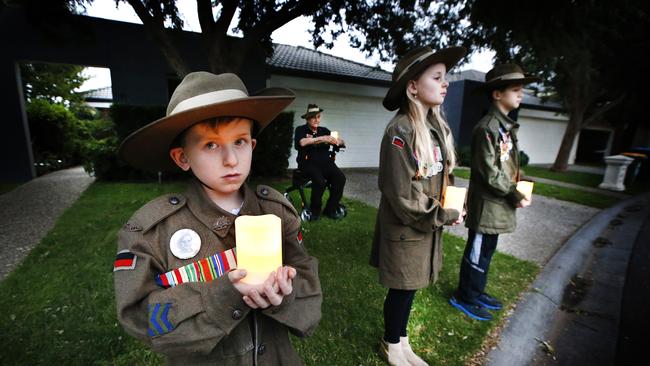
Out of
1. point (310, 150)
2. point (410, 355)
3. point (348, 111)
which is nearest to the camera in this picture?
point (410, 355)

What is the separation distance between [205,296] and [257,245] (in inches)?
9.8

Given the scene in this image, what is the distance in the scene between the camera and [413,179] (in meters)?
1.97

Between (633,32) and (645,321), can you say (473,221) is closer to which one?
(645,321)

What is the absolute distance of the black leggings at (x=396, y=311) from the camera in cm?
215

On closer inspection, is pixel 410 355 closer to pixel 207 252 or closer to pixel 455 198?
pixel 455 198

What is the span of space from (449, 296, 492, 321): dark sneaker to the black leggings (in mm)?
986

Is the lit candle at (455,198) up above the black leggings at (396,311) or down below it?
above

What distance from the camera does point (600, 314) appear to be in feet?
10.0

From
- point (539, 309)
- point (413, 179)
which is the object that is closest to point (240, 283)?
point (413, 179)

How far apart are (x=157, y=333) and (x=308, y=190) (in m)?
6.45

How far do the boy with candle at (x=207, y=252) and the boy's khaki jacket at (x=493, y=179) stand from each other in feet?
6.40

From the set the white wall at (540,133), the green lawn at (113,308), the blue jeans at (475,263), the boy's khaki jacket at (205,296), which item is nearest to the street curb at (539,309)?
the green lawn at (113,308)

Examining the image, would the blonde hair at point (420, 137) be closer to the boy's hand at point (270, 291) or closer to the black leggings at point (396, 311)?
the black leggings at point (396, 311)

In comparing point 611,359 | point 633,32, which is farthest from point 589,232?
point 633,32
